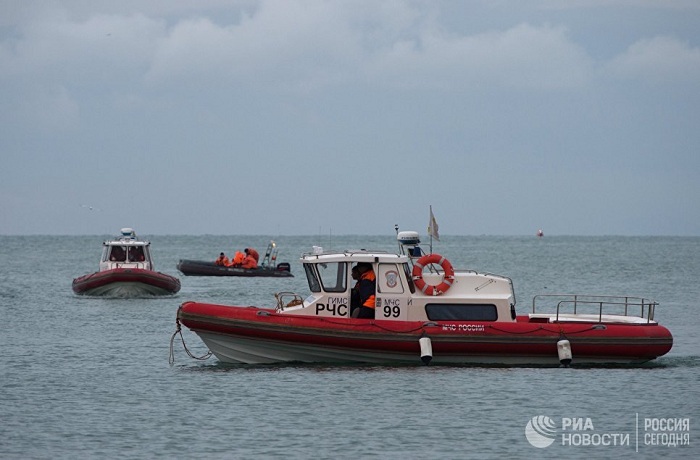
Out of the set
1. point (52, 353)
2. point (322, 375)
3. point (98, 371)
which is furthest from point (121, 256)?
point (322, 375)

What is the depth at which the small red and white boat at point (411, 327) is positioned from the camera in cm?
2214

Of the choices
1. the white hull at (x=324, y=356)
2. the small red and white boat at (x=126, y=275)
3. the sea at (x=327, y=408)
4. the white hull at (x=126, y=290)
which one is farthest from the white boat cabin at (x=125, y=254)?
the white hull at (x=324, y=356)

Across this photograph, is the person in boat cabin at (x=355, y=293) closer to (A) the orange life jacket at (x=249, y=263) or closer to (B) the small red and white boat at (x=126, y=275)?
(B) the small red and white boat at (x=126, y=275)

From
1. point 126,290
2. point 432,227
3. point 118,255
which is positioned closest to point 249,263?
point 118,255

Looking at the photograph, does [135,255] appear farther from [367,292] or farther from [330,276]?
[367,292]

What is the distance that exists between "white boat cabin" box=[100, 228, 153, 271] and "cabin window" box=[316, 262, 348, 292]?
2140 cm

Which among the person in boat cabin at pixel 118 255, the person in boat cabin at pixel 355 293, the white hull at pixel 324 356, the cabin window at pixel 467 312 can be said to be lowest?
the white hull at pixel 324 356

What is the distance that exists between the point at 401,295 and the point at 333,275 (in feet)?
4.73

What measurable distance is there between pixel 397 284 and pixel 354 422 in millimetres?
4456

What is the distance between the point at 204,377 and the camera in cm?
2261

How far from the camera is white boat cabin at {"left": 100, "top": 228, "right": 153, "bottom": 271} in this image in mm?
42719

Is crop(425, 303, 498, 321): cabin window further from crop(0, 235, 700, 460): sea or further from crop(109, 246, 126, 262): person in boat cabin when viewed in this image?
crop(109, 246, 126, 262): person in boat cabin

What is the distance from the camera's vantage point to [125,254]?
141 feet

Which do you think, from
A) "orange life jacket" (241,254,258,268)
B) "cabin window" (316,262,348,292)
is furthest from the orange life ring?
"orange life jacket" (241,254,258,268)
